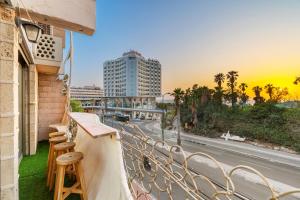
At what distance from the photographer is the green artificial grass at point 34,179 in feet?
7.30

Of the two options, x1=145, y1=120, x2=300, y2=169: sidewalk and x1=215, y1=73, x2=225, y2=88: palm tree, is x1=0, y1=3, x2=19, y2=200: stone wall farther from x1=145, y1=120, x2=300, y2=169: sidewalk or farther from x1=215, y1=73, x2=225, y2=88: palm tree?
x1=215, y1=73, x2=225, y2=88: palm tree

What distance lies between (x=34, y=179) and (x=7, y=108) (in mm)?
1938

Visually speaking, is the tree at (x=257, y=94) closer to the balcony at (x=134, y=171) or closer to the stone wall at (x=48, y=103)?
the stone wall at (x=48, y=103)

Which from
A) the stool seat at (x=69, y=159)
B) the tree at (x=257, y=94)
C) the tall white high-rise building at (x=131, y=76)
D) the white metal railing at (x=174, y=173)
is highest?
the tall white high-rise building at (x=131, y=76)

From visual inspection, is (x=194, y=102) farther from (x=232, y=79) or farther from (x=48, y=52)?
(x=48, y=52)

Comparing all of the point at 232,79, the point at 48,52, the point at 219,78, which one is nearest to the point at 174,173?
the point at 48,52

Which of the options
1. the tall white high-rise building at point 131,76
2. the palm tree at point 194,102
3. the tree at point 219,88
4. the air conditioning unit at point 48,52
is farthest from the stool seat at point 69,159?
the tall white high-rise building at point 131,76

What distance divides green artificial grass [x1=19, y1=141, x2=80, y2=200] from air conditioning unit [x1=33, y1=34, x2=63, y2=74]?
2.17 metres

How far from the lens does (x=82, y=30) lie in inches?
80.2

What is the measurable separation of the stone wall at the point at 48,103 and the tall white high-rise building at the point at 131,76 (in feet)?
166

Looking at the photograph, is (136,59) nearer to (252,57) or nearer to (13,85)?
(252,57)

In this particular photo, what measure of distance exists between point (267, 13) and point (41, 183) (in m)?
18.7

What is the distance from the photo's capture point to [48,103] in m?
5.47

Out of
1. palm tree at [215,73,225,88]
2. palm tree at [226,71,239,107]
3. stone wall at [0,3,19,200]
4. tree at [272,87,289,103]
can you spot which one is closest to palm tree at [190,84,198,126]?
palm tree at [215,73,225,88]
